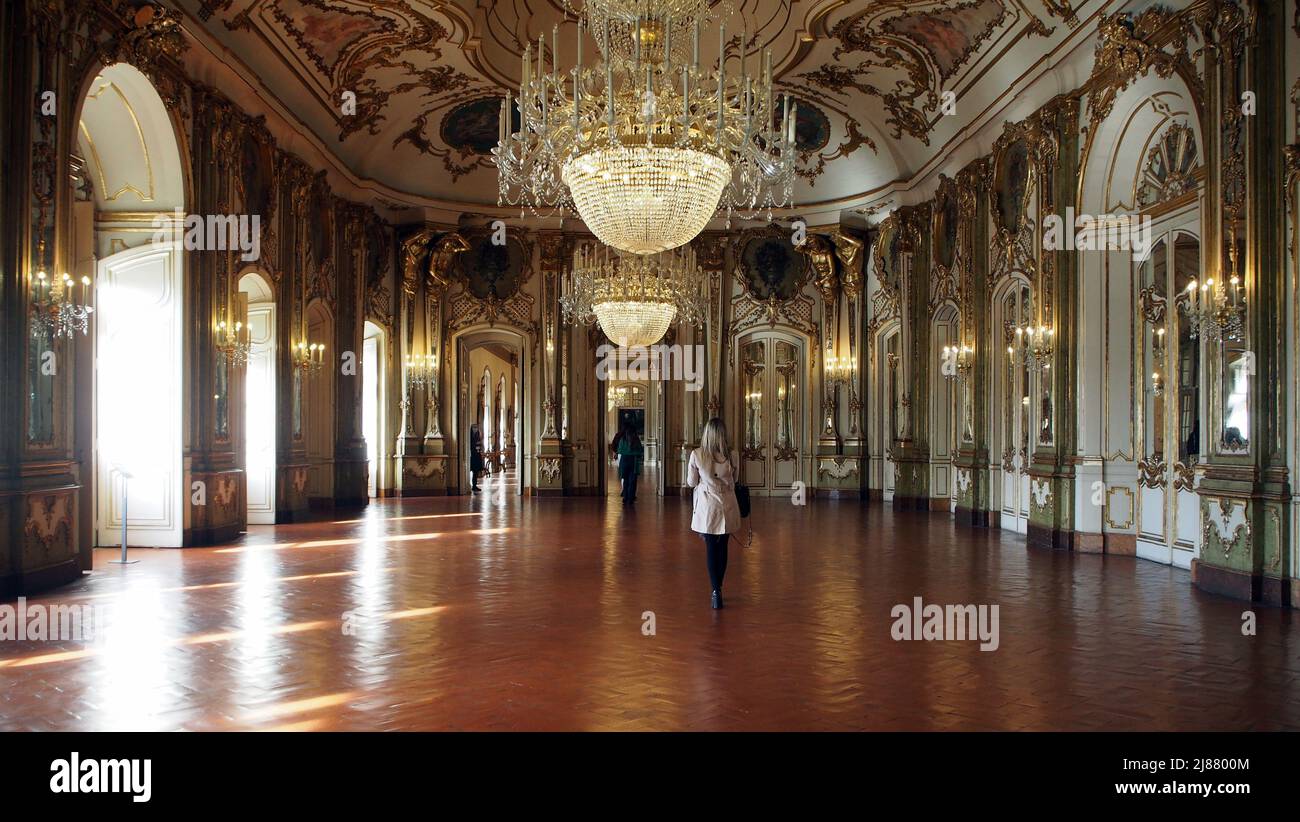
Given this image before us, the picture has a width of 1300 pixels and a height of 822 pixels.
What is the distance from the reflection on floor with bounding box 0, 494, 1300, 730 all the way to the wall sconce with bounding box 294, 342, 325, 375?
4.02m

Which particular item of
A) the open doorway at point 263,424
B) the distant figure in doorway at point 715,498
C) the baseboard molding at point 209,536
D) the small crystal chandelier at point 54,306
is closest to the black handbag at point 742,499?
the distant figure in doorway at point 715,498

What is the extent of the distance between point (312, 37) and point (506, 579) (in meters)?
7.39

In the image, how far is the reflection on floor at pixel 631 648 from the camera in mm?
4164

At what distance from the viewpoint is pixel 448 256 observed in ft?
55.7

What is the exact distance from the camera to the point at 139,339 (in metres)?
9.62

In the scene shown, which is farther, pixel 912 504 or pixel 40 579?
pixel 912 504

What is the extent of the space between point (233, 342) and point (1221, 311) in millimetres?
9672

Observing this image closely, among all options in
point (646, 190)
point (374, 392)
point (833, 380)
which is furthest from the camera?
point (833, 380)

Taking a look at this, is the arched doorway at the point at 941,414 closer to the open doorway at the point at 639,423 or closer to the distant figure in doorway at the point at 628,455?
the distant figure in doorway at the point at 628,455

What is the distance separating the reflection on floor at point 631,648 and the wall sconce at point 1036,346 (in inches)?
90.7

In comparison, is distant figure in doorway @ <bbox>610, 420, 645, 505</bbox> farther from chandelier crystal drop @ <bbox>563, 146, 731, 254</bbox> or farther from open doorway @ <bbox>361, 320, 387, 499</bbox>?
chandelier crystal drop @ <bbox>563, 146, 731, 254</bbox>

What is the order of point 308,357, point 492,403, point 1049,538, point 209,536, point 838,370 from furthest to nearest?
point 492,403 < point 838,370 < point 308,357 < point 1049,538 < point 209,536

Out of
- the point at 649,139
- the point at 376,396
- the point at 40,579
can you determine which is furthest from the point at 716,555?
the point at 376,396

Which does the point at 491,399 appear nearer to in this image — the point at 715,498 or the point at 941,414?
the point at 941,414
